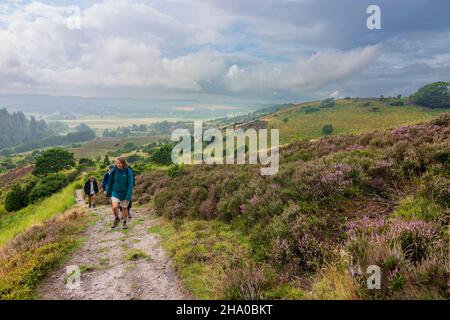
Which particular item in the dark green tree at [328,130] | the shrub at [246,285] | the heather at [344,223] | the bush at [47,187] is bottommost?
the bush at [47,187]

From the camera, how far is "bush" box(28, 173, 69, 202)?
3238cm

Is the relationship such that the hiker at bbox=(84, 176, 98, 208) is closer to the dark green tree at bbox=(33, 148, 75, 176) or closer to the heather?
the heather

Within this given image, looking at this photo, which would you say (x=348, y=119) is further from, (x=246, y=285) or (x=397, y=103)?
(x=246, y=285)

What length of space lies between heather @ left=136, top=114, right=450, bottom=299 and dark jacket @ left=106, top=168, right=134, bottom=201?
2191mm

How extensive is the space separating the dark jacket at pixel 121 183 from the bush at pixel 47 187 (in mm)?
28905

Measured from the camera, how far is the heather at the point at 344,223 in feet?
12.3

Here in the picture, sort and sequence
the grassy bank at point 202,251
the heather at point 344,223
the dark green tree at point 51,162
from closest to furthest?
the heather at point 344,223
the grassy bank at point 202,251
the dark green tree at point 51,162

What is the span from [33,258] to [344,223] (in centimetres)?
766

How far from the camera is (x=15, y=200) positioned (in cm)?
3272

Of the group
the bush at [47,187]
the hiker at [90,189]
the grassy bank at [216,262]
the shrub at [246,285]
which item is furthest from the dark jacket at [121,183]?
the bush at [47,187]

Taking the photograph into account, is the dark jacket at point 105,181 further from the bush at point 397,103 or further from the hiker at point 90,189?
the bush at point 397,103
